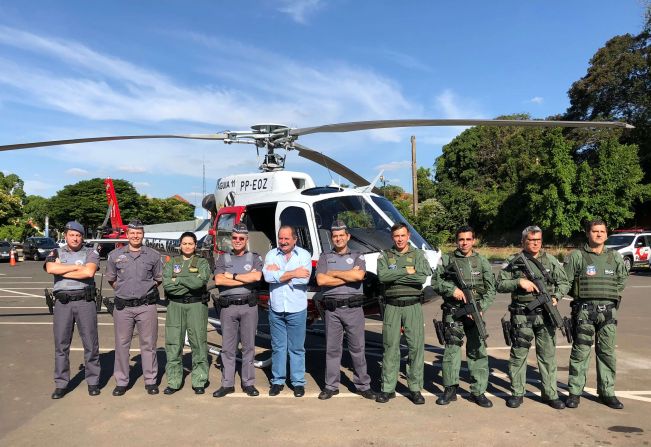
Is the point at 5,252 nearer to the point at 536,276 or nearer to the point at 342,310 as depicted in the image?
the point at 342,310

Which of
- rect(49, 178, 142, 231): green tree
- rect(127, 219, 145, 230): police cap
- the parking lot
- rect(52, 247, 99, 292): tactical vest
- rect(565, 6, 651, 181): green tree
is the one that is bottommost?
the parking lot

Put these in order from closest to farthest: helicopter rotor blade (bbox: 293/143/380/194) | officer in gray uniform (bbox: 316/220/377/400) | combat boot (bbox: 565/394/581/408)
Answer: combat boot (bbox: 565/394/581/408)
officer in gray uniform (bbox: 316/220/377/400)
helicopter rotor blade (bbox: 293/143/380/194)

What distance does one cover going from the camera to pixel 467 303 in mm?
4805

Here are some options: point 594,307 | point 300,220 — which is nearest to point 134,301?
point 300,220

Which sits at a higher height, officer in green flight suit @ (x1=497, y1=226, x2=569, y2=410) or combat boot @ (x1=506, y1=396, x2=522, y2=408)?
officer in green flight suit @ (x1=497, y1=226, x2=569, y2=410)

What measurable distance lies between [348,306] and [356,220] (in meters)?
1.59

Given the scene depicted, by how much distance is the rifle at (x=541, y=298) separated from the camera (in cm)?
466

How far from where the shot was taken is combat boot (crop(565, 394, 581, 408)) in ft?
15.7

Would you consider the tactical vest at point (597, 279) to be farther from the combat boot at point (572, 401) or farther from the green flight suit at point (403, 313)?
the green flight suit at point (403, 313)

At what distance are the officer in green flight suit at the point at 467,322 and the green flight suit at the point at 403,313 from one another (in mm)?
221

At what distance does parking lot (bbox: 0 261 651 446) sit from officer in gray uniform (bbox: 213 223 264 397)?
0.69 feet

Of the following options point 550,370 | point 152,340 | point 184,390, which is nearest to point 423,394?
point 550,370

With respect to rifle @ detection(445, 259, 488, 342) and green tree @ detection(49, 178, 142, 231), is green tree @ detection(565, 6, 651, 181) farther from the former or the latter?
green tree @ detection(49, 178, 142, 231)

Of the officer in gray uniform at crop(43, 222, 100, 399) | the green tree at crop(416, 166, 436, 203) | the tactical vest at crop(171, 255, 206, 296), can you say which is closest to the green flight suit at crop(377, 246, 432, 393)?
the tactical vest at crop(171, 255, 206, 296)
